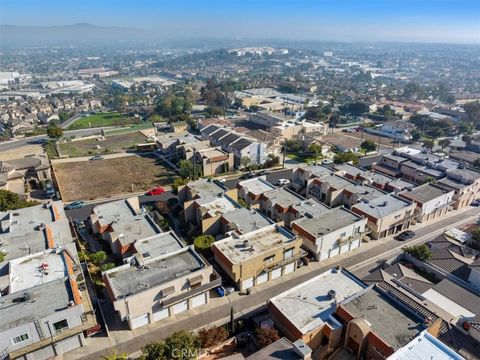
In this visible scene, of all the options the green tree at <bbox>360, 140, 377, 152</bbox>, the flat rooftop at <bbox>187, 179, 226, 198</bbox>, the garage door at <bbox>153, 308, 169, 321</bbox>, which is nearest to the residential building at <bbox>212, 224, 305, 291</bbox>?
the garage door at <bbox>153, 308, 169, 321</bbox>

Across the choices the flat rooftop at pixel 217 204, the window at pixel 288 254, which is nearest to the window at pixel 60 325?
the flat rooftop at pixel 217 204

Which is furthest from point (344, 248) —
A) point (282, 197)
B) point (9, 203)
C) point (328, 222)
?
point (9, 203)

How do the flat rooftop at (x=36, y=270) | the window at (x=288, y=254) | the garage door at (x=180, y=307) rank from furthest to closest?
1. the window at (x=288, y=254)
2. the garage door at (x=180, y=307)
3. the flat rooftop at (x=36, y=270)

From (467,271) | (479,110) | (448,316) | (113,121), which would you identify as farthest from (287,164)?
(479,110)

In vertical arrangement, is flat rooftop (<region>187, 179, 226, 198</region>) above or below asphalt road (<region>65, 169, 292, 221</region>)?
above

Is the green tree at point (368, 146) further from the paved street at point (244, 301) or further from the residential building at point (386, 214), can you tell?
the residential building at point (386, 214)

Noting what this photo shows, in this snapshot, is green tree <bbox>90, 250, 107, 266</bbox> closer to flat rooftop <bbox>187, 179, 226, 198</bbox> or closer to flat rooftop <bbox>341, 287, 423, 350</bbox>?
flat rooftop <bbox>187, 179, 226, 198</bbox>

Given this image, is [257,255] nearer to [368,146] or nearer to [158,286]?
[158,286]
